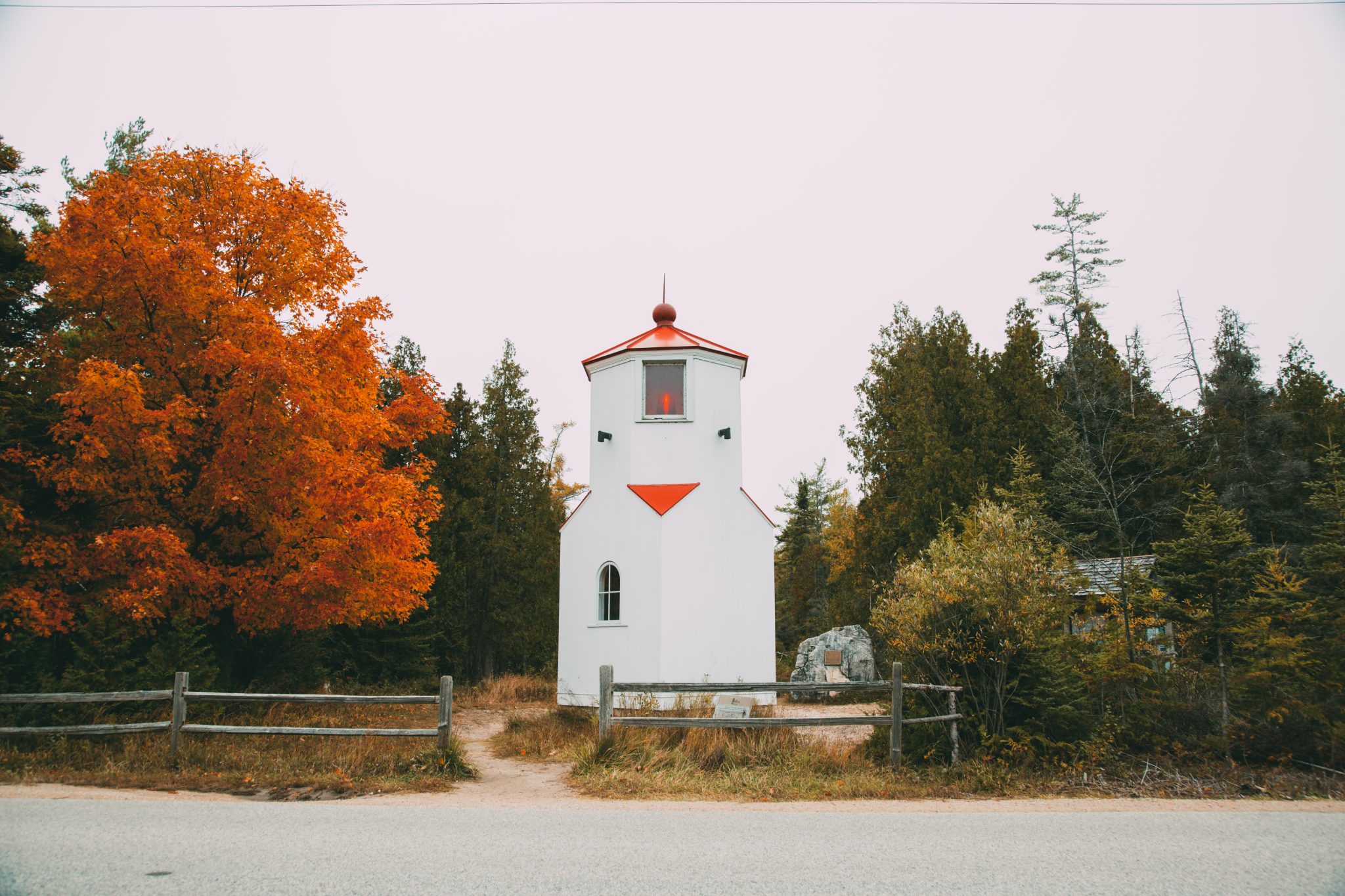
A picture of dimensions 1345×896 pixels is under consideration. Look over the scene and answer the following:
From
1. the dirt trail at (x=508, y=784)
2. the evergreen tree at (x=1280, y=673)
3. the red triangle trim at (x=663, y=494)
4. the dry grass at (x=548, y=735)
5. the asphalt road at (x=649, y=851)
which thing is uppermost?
the red triangle trim at (x=663, y=494)

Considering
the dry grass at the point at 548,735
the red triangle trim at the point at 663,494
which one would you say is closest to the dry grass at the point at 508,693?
the dry grass at the point at 548,735

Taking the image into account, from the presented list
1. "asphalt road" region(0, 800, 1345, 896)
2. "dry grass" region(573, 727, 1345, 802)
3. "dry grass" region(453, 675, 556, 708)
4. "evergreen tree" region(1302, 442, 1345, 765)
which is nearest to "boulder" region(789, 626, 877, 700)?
"dry grass" region(453, 675, 556, 708)

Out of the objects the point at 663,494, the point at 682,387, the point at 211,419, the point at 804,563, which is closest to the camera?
the point at 211,419

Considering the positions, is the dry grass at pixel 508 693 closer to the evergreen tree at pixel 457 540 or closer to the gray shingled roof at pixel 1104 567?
the evergreen tree at pixel 457 540

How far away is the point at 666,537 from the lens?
16422 mm

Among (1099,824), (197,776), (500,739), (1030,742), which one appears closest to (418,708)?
(500,739)

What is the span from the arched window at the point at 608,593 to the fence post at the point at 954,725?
7.33m

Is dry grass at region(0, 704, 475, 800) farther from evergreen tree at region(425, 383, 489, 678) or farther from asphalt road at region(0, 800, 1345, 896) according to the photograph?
evergreen tree at region(425, 383, 489, 678)

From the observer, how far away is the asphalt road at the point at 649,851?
18.5 ft

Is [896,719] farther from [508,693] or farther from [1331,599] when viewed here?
[508,693]

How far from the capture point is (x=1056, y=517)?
28.2 metres

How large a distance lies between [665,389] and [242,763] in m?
10.4

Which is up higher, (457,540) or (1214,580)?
(457,540)

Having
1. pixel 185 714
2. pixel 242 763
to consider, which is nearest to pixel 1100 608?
pixel 242 763
